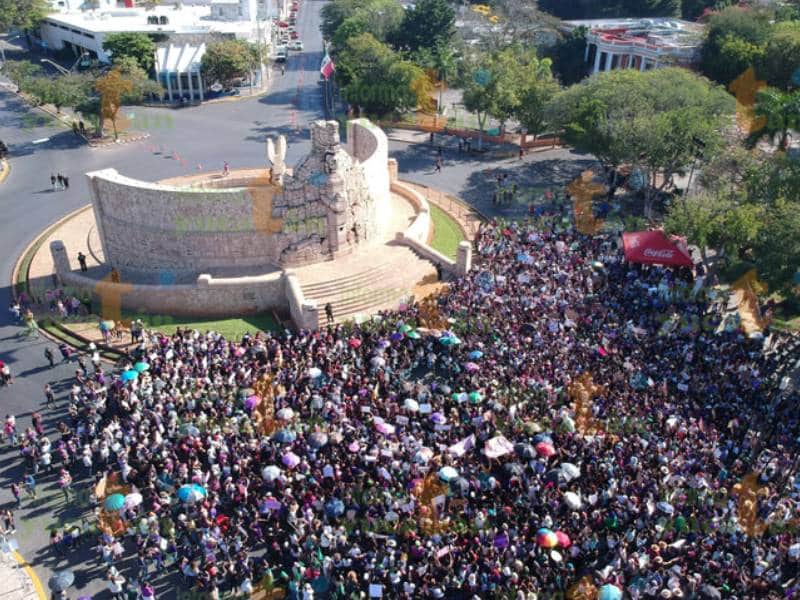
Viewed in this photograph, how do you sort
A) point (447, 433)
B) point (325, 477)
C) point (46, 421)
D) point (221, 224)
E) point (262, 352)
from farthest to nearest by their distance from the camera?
point (221, 224) < point (262, 352) < point (46, 421) < point (447, 433) < point (325, 477)

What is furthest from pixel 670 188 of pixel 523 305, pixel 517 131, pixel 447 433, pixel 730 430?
pixel 447 433

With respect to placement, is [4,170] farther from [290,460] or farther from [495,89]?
[290,460]

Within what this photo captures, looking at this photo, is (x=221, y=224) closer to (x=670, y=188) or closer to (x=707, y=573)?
(x=707, y=573)

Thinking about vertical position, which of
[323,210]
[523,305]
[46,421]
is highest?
[323,210]

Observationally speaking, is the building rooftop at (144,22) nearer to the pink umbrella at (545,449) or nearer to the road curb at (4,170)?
the road curb at (4,170)

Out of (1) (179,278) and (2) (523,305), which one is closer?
(2) (523,305)

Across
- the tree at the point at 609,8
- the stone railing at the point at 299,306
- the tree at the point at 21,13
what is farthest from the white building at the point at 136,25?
the stone railing at the point at 299,306

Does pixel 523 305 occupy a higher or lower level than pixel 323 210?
lower
